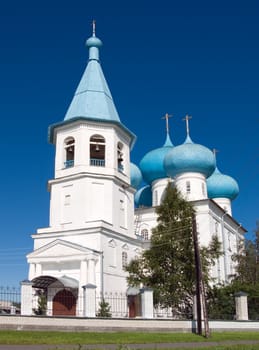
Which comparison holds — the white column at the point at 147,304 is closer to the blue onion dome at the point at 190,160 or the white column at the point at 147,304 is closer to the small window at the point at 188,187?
the small window at the point at 188,187

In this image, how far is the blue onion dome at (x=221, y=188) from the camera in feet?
113

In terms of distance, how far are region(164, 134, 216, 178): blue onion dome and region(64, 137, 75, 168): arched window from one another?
24.0 feet

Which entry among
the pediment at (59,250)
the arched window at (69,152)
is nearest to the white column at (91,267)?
the pediment at (59,250)

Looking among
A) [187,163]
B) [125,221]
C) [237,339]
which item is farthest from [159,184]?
[237,339]

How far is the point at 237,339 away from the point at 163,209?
752 centimetres

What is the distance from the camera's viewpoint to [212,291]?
21656 millimetres

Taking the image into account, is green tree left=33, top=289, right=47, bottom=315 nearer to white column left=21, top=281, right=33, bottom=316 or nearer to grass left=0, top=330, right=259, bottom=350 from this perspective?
white column left=21, top=281, right=33, bottom=316

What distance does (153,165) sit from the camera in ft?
113

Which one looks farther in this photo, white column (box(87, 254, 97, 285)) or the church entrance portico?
white column (box(87, 254, 97, 285))

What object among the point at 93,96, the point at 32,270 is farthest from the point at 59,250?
the point at 93,96

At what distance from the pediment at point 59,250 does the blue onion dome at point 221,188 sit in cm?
1498

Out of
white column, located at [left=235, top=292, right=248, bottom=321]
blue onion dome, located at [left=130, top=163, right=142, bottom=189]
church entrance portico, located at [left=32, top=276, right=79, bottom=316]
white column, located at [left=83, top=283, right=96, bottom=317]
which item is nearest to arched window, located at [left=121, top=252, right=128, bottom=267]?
church entrance portico, located at [left=32, top=276, right=79, bottom=316]

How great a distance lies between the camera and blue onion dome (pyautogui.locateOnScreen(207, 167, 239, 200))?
34.6 metres

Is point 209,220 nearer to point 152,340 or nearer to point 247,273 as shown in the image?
point 247,273
